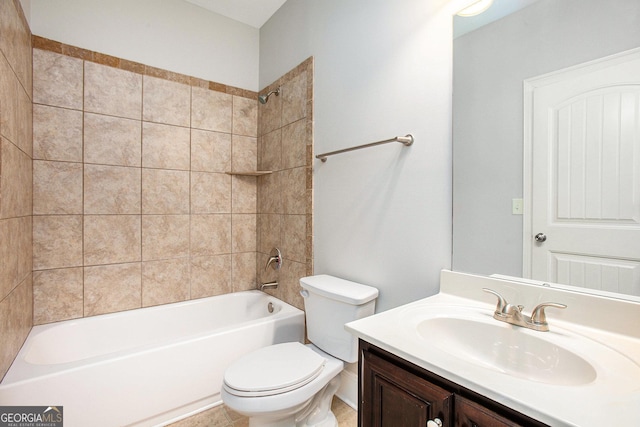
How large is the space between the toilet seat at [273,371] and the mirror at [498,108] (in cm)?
81

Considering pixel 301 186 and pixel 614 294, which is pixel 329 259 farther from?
pixel 614 294

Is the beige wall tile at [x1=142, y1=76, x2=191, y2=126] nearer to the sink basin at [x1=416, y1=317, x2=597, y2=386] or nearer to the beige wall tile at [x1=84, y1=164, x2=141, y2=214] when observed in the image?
the beige wall tile at [x1=84, y1=164, x2=141, y2=214]

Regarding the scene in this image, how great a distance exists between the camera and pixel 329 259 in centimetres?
187

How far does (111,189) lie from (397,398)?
208cm

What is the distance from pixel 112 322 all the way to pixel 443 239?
2080 millimetres

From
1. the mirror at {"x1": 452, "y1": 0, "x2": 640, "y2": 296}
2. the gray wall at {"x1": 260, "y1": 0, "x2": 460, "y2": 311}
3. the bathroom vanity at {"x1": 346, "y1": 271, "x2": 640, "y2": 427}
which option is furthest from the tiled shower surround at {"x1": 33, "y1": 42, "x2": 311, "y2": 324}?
the bathroom vanity at {"x1": 346, "y1": 271, "x2": 640, "y2": 427}

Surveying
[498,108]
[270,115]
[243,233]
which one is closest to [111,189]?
[243,233]

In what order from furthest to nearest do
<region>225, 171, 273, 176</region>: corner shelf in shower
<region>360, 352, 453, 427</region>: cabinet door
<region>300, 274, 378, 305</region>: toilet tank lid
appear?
<region>225, 171, 273, 176</region>: corner shelf in shower
<region>300, 274, 378, 305</region>: toilet tank lid
<region>360, 352, 453, 427</region>: cabinet door

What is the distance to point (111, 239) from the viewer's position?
200cm

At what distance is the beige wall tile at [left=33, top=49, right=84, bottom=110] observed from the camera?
1765 mm

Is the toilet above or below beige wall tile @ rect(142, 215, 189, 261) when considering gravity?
below

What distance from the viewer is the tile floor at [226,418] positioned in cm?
162

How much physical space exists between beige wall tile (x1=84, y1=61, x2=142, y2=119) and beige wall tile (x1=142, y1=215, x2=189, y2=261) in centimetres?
73

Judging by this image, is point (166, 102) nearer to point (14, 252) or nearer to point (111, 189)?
point (111, 189)
